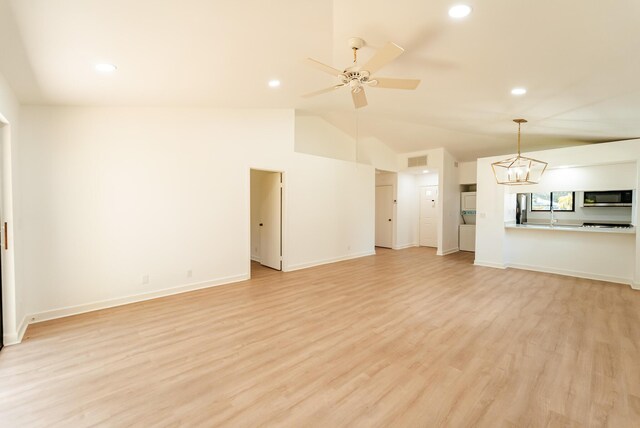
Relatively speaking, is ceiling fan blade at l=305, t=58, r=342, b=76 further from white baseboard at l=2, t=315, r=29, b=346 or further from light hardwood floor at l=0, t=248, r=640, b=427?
white baseboard at l=2, t=315, r=29, b=346

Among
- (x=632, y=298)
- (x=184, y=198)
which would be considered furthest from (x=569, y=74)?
(x=184, y=198)

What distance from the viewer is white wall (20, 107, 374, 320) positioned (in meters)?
3.46

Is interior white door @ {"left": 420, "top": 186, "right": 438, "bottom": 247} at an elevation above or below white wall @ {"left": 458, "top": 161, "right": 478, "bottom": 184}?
below

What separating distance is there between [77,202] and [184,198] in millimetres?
1273

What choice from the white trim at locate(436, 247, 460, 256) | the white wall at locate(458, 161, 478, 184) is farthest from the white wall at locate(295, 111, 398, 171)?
the white trim at locate(436, 247, 460, 256)

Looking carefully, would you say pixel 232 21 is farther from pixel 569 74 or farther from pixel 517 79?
pixel 569 74

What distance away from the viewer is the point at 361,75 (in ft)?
9.05

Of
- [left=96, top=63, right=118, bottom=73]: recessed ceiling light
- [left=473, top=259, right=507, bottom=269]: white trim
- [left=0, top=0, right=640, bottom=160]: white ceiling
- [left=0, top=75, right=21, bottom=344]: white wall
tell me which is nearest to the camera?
[left=0, top=0, right=640, bottom=160]: white ceiling

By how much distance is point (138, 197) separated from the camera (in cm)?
404

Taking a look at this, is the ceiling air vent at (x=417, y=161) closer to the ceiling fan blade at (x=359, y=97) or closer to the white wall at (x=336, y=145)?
the white wall at (x=336, y=145)

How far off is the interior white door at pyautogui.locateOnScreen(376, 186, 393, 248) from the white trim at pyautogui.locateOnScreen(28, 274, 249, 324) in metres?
5.63

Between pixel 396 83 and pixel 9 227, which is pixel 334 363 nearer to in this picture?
pixel 396 83

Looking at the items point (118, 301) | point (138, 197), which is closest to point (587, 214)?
point (138, 197)

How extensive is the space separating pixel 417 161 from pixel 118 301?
7.73 m
